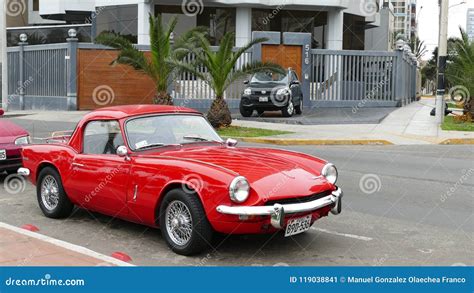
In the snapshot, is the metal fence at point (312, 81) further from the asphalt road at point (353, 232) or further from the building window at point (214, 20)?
the asphalt road at point (353, 232)

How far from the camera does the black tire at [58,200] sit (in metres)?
7.33

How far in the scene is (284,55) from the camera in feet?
91.2

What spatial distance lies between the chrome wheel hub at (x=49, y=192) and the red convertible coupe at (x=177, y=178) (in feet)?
0.04

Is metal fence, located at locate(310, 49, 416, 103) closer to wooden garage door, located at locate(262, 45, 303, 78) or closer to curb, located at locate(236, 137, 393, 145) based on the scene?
wooden garage door, located at locate(262, 45, 303, 78)

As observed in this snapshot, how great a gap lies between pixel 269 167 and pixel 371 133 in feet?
42.9

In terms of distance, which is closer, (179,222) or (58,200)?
(179,222)

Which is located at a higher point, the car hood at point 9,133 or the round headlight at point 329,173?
the car hood at point 9,133
